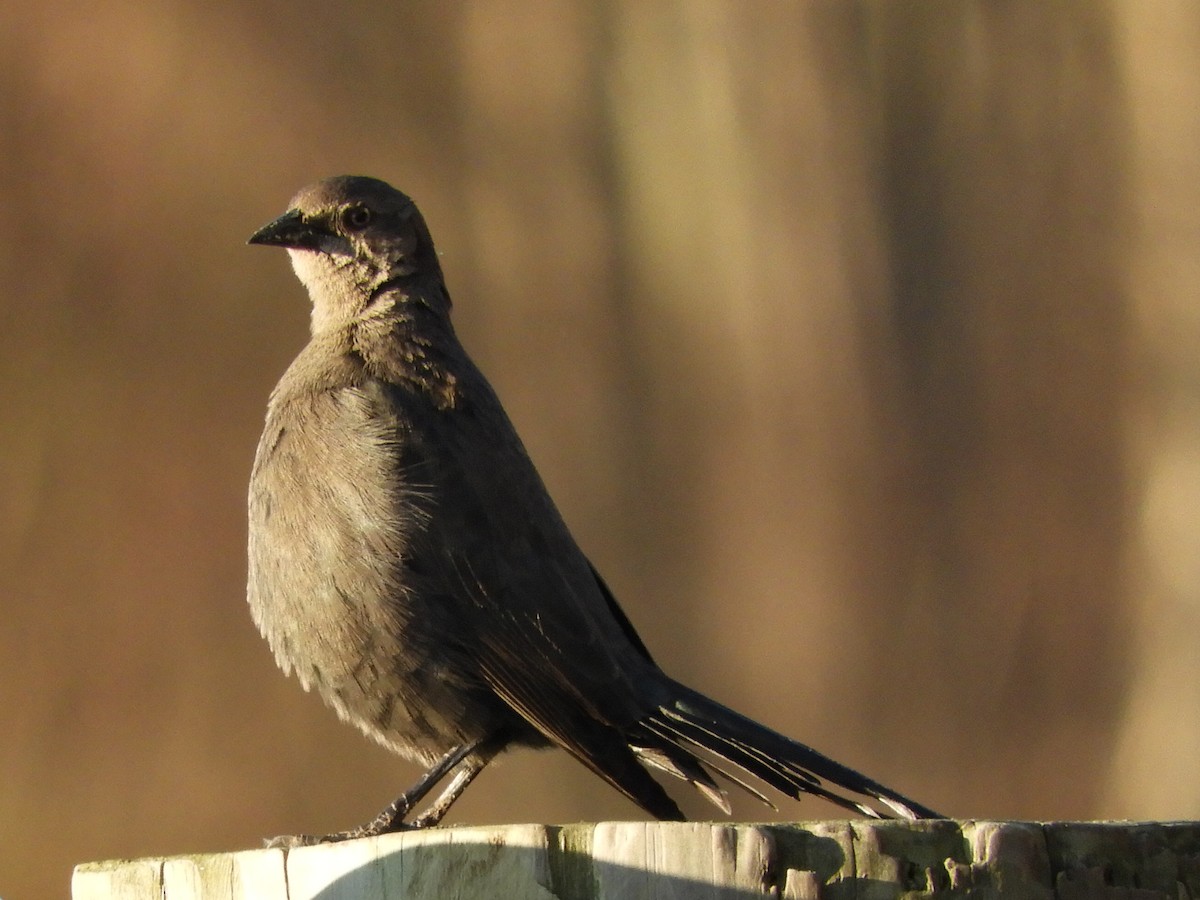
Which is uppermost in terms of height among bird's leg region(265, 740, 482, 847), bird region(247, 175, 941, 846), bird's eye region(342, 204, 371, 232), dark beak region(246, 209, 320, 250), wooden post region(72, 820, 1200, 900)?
bird's eye region(342, 204, 371, 232)

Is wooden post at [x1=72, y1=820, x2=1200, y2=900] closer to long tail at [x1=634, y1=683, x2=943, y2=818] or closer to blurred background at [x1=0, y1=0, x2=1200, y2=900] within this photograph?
long tail at [x1=634, y1=683, x2=943, y2=818]

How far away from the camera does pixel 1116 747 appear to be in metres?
5.91

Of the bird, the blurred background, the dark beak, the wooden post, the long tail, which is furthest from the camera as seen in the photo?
the blurred background

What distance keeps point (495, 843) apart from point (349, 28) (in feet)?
14.8

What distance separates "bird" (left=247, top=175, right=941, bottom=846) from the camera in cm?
337

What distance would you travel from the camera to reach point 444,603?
3.43 metres

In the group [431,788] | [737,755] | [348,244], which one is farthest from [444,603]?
[348,244]

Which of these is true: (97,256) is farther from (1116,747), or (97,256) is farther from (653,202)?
(1116,747)

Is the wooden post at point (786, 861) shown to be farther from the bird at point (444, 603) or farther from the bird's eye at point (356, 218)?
the bird's eye at point (356, 218)

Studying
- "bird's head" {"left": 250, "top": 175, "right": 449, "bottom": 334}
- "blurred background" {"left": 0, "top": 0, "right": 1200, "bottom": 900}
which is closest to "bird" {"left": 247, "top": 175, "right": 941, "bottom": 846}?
"bird's head" {"left": 250, "top": 175, "right": 449, "bottom": 334}

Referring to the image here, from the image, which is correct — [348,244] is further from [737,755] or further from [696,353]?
[696,353]

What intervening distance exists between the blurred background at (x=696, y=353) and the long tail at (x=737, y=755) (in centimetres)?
251

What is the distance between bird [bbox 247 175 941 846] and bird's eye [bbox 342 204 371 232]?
450 mm

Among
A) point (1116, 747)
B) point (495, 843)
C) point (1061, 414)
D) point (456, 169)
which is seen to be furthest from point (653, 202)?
point (495, 843)
